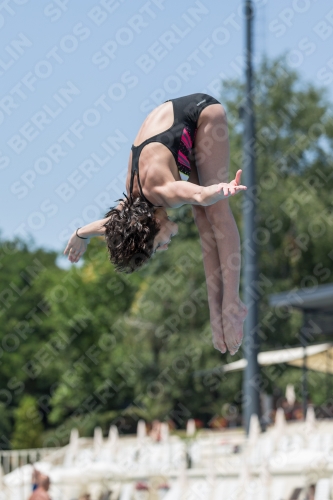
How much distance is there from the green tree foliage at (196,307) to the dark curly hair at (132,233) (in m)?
23.4

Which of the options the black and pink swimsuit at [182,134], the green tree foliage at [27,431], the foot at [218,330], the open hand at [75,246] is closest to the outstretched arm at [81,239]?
the open hand at [75,246]

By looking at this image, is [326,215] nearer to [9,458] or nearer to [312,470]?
[9,458]

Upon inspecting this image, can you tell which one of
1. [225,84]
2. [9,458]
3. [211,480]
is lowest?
[211,480]

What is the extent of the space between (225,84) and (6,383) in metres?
18.7

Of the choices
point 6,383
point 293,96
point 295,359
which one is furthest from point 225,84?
point 6,383

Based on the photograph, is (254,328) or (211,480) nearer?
(211,480)

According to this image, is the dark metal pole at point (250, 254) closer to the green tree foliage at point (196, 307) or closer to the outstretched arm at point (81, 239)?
the outstretched arm at point (81, 239)

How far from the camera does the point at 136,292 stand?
38125mm

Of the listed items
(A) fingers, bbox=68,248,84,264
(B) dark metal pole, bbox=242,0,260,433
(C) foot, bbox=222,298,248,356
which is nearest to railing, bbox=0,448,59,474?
(B) dark metal pole, bbox=242,0,260,433

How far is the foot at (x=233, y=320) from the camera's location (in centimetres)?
521

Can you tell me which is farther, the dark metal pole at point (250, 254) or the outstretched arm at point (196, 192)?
the dark metal pole at point (250, 254)

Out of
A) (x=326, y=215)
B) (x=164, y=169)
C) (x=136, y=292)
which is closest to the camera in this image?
(x=164, y=169)

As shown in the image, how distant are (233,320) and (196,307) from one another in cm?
2485

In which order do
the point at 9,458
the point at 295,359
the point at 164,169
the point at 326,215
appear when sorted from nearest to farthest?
1. the point at 164,169
2. the point at 9,458
3. the point at 295,359
4. the point at 326,215
